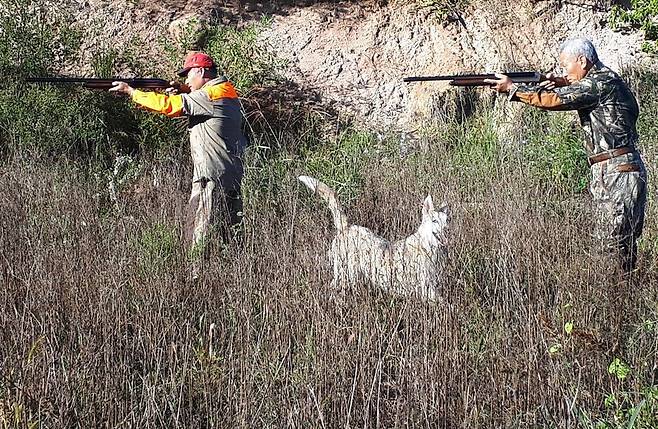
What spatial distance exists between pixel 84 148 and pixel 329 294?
5.74 m

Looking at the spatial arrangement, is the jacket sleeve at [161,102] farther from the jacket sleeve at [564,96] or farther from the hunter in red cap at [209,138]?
the jacket sleeve at [564,96]

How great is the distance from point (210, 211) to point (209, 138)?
0.63m

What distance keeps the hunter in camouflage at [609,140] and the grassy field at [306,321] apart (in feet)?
0.76

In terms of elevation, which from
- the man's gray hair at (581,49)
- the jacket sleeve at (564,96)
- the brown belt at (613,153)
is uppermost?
the man's gray hair at (581,49)

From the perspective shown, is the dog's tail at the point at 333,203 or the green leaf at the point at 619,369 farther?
the dog's tail at the point at 333,203

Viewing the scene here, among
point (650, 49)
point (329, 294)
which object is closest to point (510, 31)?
point (650, 49)

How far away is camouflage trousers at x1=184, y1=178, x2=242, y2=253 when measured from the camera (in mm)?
6398

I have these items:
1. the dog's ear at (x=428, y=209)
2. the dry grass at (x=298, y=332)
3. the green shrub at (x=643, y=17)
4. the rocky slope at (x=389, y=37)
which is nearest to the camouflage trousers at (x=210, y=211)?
the dry grass at (x=298, y=332)

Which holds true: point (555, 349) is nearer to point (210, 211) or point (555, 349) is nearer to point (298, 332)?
point (298, 332)

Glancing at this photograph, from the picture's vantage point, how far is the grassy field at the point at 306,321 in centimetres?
362

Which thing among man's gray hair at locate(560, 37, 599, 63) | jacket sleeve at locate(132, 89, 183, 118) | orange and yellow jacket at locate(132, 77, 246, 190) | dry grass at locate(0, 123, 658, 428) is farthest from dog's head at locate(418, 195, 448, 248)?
jacket sleeve at locate(132, 89, 183, 118)

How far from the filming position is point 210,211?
657 centimetres

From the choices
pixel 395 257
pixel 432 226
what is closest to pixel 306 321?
pixel 395 257

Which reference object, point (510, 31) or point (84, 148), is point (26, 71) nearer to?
point (84, 148)
